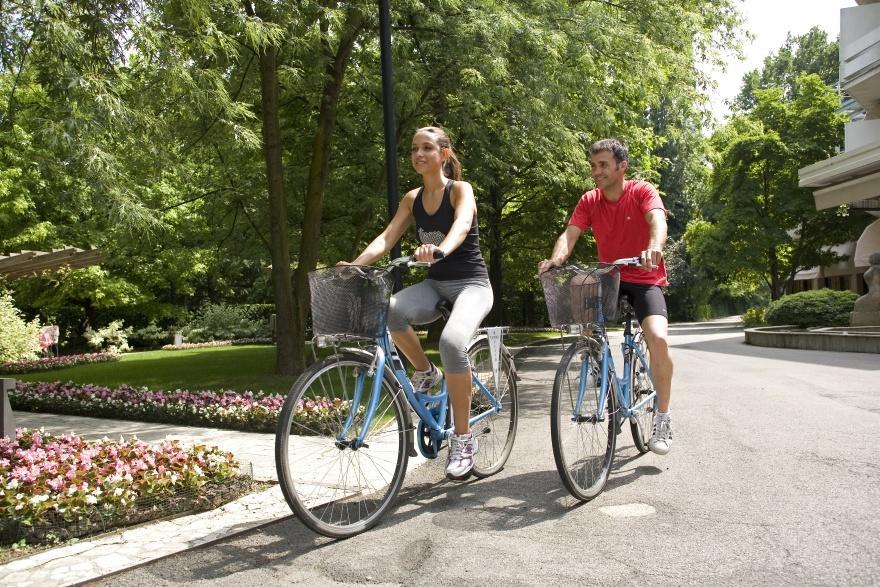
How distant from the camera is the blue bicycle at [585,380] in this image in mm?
4438

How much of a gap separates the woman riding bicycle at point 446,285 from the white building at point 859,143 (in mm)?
22541

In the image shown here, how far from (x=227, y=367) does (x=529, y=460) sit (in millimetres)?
12534

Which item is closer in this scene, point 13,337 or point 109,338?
point 13,337

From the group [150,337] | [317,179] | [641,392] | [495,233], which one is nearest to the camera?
[641,392]

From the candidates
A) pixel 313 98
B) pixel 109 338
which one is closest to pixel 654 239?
pixel 313 98

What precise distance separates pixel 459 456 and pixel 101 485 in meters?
2.02

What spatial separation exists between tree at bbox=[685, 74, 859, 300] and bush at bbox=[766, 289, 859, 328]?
11.7 meters

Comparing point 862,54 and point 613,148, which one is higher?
point 862,54

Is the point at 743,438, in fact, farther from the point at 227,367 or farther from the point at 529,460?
the point at 227,367

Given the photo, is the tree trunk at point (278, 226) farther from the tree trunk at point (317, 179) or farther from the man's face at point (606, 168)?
the man's face at point (606, 168)

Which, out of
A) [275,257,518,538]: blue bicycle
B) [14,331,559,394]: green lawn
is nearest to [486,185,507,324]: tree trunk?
[14,331,559,394]: green lawn

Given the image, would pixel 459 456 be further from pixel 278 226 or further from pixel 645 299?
pixel 278 226

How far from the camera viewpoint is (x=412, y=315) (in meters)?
4.56

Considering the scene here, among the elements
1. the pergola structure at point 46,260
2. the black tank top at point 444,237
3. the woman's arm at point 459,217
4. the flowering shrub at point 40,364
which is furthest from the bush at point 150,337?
the woman's arm at point 459,217
